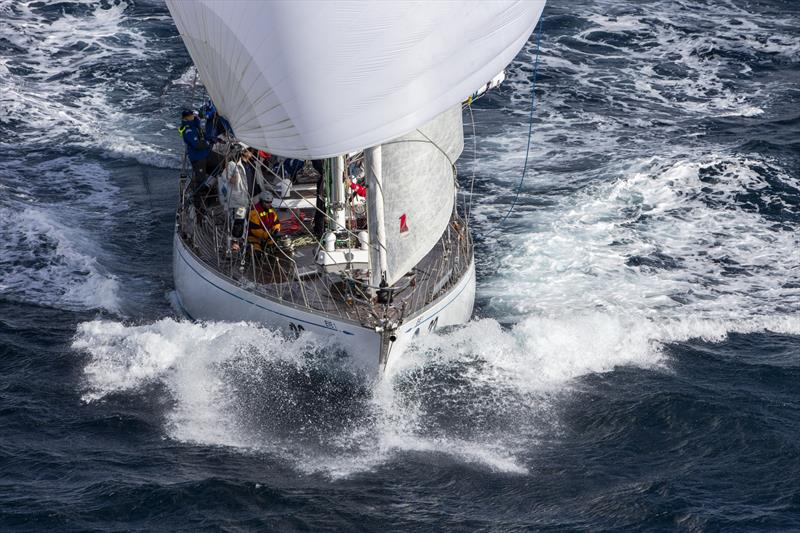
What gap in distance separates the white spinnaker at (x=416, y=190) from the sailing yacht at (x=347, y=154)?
0.02 meters

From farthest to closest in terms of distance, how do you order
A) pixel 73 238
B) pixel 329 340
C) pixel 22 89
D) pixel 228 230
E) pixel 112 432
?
pixel 22 89
pixel 73 238
pixel 228 230
pixel 329 340
pixel 112 432

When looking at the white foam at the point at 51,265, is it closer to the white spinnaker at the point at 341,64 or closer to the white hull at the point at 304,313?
the white hull at the point at 304,313

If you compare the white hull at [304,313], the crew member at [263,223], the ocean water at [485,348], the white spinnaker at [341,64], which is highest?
the white spinnaker at [341,64]

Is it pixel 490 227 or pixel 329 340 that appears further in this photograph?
pixel 490 227

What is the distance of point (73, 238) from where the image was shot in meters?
22.8

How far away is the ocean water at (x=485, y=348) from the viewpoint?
1467 centimetres

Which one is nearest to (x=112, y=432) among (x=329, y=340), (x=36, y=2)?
(x=329, y=340)

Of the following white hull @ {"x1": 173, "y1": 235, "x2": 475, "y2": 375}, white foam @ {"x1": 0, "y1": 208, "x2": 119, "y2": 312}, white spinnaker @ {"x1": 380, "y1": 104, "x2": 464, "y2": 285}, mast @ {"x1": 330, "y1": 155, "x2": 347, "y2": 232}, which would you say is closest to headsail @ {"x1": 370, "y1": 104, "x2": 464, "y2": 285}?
white spinnaker @ {"x1": 380, "y1": 104, "x2": 464, "y2": 285}

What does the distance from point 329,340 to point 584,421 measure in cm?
431

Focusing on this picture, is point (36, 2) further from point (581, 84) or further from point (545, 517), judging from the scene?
point (545, 517)

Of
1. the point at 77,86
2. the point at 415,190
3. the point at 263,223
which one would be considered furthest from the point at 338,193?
the point at 77,86

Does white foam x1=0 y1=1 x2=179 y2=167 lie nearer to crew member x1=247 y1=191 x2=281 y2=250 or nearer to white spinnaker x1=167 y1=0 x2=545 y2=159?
crew member x1=247 y1=191 x2=281 y2=250

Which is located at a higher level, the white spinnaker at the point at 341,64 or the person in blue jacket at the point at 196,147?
the white spinnaker at the point at 341,64

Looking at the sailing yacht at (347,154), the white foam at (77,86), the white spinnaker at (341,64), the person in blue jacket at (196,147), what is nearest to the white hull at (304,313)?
the sailing yacht at (347,154)
